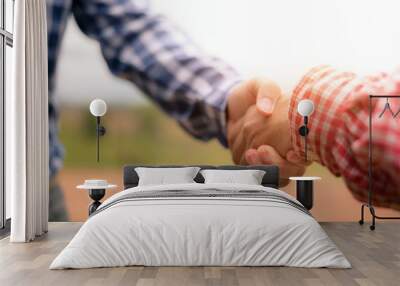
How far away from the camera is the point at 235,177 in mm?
7172

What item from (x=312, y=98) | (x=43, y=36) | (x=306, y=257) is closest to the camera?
(x=306, y=257)

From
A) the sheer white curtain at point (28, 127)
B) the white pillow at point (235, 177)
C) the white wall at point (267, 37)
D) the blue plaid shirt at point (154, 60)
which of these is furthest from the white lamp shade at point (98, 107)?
the white pillow at point (235, 177)

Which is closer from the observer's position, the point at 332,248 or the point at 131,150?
the point at 332,248

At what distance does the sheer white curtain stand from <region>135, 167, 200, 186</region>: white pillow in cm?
115

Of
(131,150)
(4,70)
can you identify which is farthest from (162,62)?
(4,70)

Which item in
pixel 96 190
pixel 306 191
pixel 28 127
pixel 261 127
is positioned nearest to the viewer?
pixel 28 127

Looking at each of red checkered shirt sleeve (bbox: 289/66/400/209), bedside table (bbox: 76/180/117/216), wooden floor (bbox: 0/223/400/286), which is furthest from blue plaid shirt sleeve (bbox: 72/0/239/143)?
wooden floor (bbox: 0/223/400/286)

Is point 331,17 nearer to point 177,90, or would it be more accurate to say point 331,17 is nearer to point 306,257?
point 177,90

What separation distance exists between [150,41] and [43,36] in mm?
1459

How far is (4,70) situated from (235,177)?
2.94 m

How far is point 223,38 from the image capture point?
796 centimetres

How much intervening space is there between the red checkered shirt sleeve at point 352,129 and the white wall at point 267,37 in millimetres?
233

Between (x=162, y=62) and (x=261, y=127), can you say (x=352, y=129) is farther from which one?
(x=162, y=62)

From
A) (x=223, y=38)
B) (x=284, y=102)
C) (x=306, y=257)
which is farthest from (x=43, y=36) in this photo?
(x=306, y=257)
